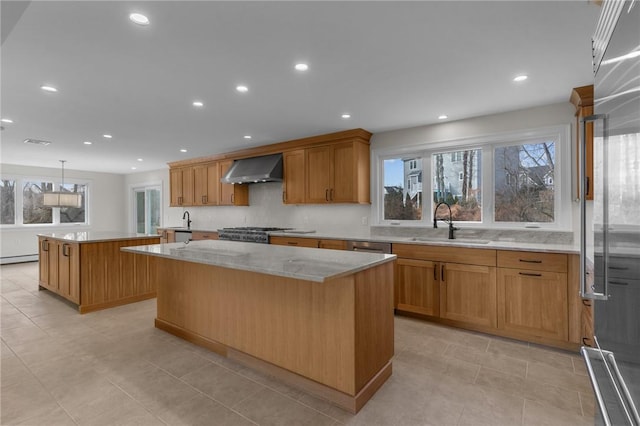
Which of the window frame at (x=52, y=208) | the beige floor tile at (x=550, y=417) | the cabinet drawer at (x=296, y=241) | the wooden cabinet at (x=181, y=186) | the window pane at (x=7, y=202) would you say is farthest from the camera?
the window frame at (x=52, y=208)

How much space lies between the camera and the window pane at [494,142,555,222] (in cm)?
344

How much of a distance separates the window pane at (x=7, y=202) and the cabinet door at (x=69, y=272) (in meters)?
4.89

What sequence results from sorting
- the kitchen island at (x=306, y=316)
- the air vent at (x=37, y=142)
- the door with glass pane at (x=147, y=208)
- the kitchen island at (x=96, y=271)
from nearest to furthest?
the kitchen island at (x=306, y=316), the kitchen island at (x=96, y=271), the air vent at (x=37, y=142), the door with glass pane at (x=147, y=208)

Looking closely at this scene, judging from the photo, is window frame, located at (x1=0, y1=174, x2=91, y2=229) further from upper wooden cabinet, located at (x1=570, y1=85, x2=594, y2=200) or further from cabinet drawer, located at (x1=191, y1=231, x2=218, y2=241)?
upper wooden cabinet, located at (x1=570, y1=85, x2=594, y2=200)

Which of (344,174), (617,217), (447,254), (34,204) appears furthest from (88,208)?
(617,217)

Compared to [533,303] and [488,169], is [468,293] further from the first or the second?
[488,169]

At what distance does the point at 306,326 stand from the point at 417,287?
1823mm

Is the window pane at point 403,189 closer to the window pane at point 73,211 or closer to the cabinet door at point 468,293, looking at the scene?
the cabinet door at point 468,293

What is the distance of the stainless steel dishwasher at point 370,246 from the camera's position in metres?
3.68

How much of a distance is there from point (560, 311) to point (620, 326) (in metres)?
2.29

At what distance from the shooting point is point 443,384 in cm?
222

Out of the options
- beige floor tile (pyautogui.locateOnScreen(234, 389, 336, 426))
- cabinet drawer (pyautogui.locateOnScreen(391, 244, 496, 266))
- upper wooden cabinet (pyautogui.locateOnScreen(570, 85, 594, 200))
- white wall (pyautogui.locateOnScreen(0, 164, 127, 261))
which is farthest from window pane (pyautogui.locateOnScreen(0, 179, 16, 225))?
upper wooden cabinet (pyautogui.locateOnScreen(570, 85, 594, 200))

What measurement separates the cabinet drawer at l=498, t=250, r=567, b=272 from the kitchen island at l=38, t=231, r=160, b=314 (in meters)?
4.43

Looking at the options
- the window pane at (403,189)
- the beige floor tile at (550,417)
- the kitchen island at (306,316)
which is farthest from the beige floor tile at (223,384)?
the window pane at (403,189)
